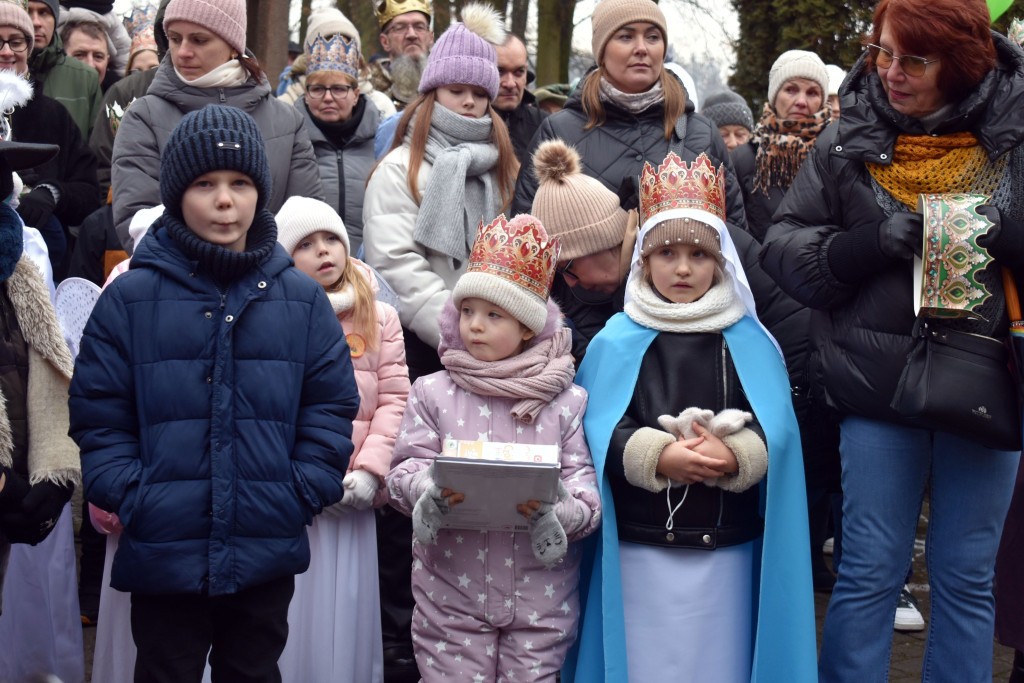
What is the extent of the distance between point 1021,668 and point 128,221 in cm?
381

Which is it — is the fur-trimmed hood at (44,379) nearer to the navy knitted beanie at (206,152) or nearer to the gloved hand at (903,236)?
the navy knitted beanie at (206,152)

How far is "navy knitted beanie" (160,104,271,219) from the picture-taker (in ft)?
10.8

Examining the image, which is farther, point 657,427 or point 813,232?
point 813,232

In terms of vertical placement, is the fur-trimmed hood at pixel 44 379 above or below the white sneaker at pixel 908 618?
above

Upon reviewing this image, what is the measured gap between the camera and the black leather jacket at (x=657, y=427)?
12.1 feet

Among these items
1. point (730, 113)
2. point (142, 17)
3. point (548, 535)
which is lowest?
point (548, 535)

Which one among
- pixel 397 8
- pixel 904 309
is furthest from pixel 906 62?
pixel 397 8

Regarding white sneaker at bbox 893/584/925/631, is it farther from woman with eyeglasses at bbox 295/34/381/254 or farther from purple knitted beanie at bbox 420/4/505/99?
woman with eyeglasses at bbox 295/34/381/254

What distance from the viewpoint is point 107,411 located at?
10.3 ft

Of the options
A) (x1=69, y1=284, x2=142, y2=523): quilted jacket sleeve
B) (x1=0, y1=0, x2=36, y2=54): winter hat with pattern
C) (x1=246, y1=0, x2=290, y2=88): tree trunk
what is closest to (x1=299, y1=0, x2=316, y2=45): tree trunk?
(x1=246, y1=0, x2=290, y2=88): tree trunk

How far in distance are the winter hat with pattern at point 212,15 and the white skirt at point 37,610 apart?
6.68 feet

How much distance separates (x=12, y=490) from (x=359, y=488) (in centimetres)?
117

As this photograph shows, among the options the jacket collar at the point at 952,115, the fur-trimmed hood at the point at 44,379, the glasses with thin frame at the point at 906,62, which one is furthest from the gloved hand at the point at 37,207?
the glasses with thin frame at the point at 906,62

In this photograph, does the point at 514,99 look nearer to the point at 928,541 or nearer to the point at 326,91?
the point at 326,91
